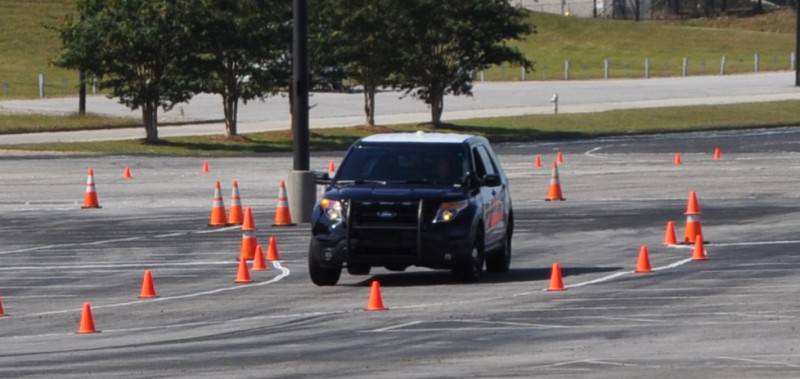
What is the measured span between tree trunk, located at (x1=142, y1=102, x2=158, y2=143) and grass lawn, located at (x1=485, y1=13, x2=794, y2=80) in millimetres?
38927

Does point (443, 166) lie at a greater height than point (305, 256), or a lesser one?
greater

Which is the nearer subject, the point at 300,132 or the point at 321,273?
the point at 321,273

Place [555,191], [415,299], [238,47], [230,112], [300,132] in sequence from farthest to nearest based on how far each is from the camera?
[230,112]
[238,47]
[555,191]
[300,132]
[415,299]

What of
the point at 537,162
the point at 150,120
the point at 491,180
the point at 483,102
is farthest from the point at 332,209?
the point at 483,102

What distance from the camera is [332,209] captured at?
1973cm

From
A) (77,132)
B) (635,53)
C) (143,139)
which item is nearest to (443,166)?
(143,139)

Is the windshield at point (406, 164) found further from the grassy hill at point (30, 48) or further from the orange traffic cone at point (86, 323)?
the grassy hill at point (30, 48)

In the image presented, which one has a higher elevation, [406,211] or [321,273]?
[406,211]

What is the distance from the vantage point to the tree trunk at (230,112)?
51812mm

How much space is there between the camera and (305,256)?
24.0 meters

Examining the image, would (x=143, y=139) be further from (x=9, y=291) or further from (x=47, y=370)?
(x=47, y=370)

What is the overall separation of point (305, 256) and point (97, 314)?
6.29m

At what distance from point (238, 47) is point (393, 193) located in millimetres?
32978

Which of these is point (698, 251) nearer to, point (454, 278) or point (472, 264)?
point (454, 278)
